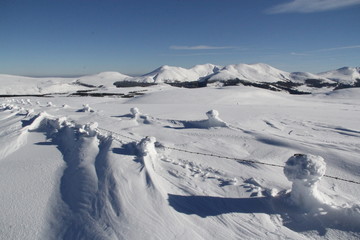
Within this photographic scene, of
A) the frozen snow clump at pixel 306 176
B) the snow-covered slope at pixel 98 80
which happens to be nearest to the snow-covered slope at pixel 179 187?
the frozen snow clump at pixel 306 176

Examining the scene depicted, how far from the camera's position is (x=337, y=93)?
2988 cm

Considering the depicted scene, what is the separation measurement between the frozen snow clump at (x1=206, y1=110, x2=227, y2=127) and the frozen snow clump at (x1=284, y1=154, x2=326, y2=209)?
542 cm

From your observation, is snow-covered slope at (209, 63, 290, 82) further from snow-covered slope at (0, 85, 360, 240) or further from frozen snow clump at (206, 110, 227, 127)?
snow-covered slope at (0, 85, 360, 240)

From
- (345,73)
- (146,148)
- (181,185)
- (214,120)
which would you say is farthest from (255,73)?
(181,185)

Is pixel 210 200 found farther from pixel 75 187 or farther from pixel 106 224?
pixel 75 187

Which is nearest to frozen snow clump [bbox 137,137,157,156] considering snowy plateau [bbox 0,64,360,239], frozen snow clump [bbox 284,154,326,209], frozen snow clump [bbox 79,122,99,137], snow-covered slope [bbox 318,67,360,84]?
snowy plateau [bbox 0,64,360,239]

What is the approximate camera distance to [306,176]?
12.4 ft

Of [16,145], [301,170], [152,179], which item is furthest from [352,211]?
[16,145]

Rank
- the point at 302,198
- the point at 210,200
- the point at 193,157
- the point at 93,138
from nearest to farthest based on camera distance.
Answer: the point at 302,198, the point at 210,200, the point at 193,157, the point at 93,138

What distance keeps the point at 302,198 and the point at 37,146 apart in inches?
296

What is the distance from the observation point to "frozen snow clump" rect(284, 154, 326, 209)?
12.3ft

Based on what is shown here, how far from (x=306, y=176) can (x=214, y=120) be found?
5784 mm

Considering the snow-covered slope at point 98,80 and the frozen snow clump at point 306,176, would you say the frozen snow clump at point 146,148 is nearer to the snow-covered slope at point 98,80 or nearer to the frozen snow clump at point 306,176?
the frozen snow clump at point 306,176

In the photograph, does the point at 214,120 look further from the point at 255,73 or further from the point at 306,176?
the point at 255,73
